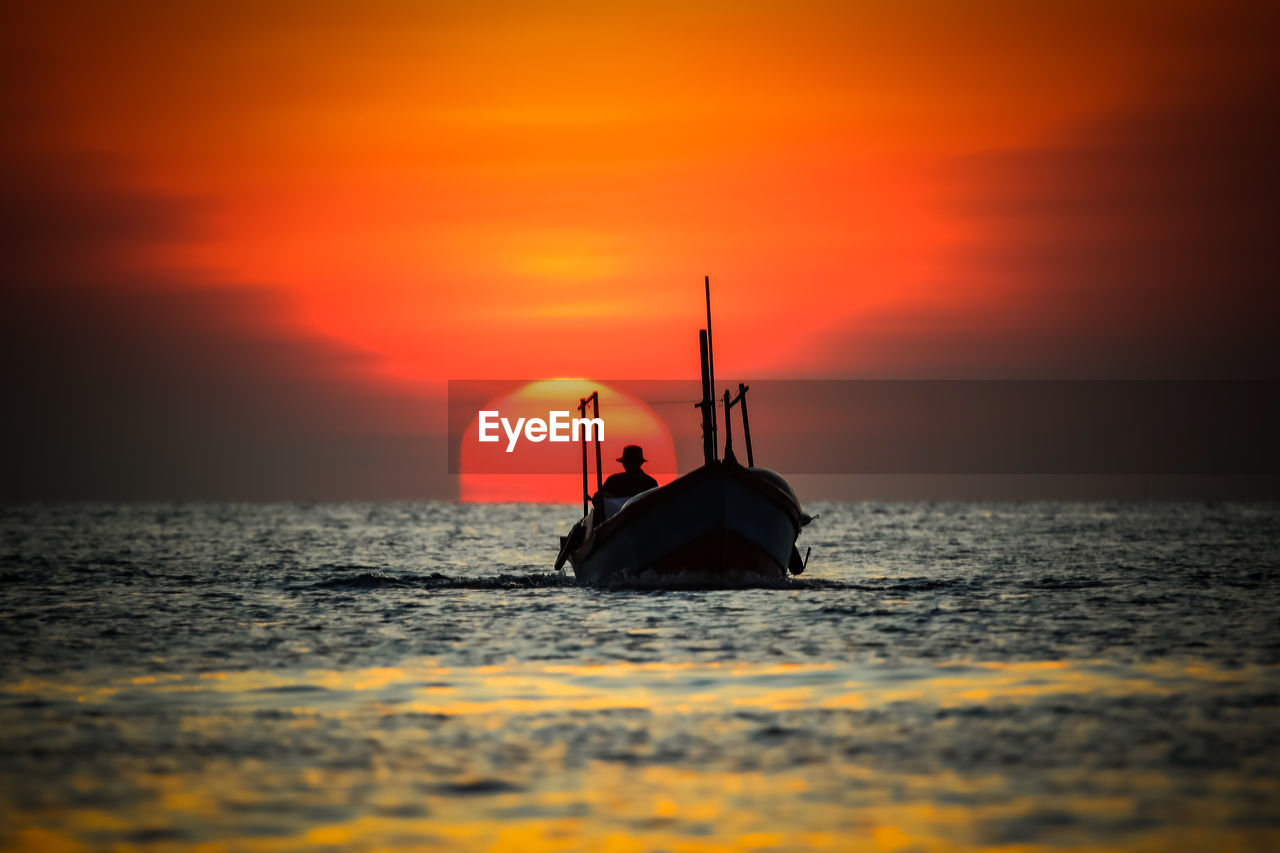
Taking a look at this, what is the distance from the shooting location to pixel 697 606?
85.4 ft

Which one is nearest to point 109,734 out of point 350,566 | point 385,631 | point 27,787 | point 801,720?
point 27,787

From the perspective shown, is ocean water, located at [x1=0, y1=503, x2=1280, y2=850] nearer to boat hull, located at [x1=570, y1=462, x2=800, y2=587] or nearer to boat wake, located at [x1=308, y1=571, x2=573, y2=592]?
boat hull, located at [x1=570, y1=462, x2=800, y2=587]

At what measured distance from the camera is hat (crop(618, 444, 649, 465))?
33.2 m

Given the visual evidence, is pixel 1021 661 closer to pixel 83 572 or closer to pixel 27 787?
pixel 27 787

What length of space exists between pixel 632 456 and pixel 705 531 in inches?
189

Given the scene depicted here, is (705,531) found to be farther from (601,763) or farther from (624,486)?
(601,763)

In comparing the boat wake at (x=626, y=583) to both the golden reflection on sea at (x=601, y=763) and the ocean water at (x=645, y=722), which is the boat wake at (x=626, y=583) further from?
the golden reflection on sea at (x=601, y=763)

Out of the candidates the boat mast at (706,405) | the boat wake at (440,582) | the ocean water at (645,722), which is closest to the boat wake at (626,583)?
the boat wake at (440,582)

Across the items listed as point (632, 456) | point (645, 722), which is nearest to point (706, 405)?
point (632, 456)

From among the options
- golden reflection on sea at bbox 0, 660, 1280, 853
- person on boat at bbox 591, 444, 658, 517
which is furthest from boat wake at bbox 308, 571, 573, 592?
golden reflection on sea at bbox 0, 660, 1280, 853

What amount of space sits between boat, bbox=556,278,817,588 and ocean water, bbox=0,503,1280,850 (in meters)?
0.85

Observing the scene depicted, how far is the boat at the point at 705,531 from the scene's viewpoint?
28.8 meters

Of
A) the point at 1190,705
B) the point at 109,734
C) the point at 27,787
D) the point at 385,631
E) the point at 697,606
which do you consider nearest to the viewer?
the point at 27,787

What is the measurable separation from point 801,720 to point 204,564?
116 ft
